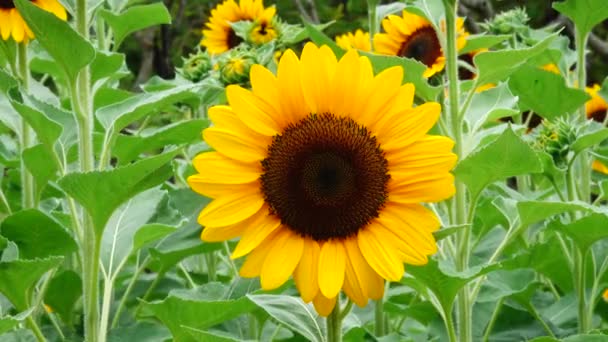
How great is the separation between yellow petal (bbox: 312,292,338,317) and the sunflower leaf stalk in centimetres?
25

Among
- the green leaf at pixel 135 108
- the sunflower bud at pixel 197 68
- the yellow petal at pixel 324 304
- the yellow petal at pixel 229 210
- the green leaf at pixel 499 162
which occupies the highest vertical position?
the sunflower bud at pixel 197 68

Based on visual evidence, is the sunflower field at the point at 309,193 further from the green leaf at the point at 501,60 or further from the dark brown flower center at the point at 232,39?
the dark brown flower center at the point at 232,39

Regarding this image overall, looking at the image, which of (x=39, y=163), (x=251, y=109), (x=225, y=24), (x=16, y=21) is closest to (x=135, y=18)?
(x=16, y=21)

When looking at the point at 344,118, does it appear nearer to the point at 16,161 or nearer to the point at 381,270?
the point at 381,270

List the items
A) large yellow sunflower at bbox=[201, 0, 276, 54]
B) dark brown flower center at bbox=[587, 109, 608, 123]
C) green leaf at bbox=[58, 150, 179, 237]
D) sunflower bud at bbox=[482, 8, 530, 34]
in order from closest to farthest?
green leaf at bbox=[58, 150, 179, 237] < sunflower bud at bbox=[482, 8, 530, 34] < dark brown flower center at bbox=[587, 109, 608, 123] < large yellow sunflower at bbox=[201, 0, 276, 54]

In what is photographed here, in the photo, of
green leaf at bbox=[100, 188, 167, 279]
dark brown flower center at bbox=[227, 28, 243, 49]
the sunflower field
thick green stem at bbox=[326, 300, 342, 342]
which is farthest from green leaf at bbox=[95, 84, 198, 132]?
dark brown flower center at bbox=[227, 28, 243, 49]

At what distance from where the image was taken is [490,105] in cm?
128

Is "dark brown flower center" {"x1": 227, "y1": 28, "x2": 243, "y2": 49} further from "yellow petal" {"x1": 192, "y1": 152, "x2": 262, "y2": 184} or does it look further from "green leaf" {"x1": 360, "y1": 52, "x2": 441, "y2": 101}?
"yellow petal" {"x1": 192, "y1": 152, "x2": 262, "y2": 184}

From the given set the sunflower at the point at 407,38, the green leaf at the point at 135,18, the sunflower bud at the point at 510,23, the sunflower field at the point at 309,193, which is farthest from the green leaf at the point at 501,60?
the sunflower bud at the point at 510,23

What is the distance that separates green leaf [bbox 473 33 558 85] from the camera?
3.44ft

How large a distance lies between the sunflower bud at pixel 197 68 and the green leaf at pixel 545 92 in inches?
20.5

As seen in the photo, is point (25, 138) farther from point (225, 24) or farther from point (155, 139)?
point (225, 24)

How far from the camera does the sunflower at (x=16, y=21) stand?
136 centimetres

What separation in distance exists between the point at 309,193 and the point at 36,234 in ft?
1.40
